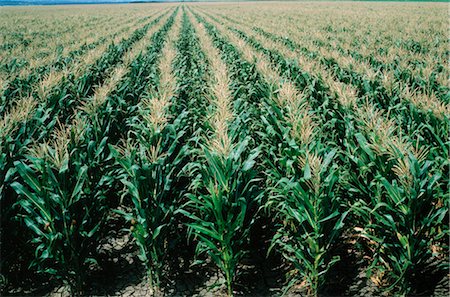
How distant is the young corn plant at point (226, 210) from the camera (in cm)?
333

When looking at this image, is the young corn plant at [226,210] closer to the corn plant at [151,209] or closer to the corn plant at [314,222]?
the corn plant at [151,209]

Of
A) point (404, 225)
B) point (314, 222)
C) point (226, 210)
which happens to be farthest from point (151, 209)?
point (404, 225)

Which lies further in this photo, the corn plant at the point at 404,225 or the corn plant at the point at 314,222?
the corn plant at the point at 314,222

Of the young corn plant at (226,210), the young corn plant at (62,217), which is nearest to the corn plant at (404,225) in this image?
the young corn plant at (226,210)

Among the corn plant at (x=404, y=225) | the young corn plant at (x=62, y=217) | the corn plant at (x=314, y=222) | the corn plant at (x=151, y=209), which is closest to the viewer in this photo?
the corn plant at (x=404, y=225)

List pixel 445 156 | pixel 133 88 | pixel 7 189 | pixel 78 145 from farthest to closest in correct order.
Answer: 1. pixel 133 88
2. pixel 78 145
3. pixel 445 156
4. pixel 7 189

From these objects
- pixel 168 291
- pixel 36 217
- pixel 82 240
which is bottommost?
pixel 168 291

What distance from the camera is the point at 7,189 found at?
3.76 metres

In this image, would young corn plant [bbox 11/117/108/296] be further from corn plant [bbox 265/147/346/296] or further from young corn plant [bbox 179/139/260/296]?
corn plant [bbox 265/147/346/296]

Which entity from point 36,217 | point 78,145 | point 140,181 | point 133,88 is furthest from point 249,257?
point 133,88

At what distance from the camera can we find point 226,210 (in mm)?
3473

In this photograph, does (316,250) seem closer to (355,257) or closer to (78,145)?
(355,257)

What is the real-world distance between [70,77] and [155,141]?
17.5 ft

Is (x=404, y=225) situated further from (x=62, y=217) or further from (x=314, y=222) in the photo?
(x=62, y=217)
